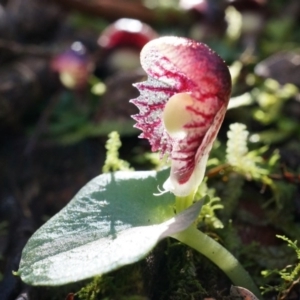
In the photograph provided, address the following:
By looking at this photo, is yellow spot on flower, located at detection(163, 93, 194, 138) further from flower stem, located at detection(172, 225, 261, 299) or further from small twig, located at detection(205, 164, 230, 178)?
small twig, located at detection(205, 164, 230, 178)

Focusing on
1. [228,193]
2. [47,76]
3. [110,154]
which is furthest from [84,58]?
[228,193]

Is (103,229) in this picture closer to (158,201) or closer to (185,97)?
(158,201)

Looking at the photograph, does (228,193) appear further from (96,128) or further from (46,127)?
(46,127)

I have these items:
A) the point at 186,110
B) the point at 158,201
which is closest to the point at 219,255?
the point at 158,201

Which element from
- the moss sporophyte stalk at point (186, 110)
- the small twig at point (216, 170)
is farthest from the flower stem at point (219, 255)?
the small twig at point (216, 170)

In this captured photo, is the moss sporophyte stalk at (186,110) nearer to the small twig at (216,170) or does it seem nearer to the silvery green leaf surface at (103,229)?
the silvery green leaf surface at (103,229)

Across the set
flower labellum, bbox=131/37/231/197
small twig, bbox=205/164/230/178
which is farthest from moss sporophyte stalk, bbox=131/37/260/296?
small twig, bbox=205/164/230/178
